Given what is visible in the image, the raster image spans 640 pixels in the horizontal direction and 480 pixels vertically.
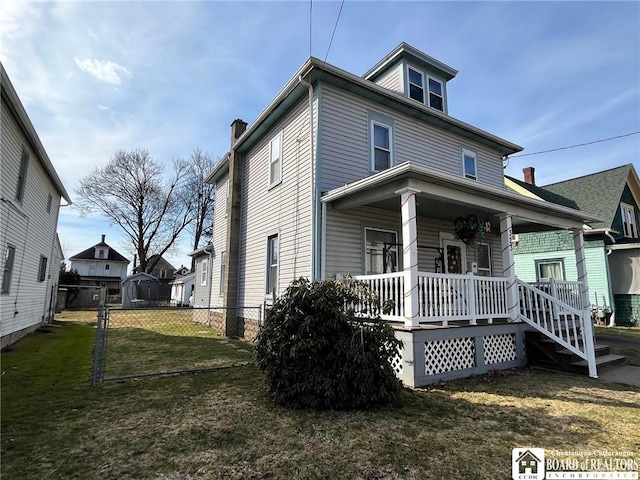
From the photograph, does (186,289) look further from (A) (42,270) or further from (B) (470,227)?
(B) (470,227)

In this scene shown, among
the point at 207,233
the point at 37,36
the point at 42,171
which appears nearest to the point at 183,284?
the point at 207,233

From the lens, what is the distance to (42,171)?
1172 cm

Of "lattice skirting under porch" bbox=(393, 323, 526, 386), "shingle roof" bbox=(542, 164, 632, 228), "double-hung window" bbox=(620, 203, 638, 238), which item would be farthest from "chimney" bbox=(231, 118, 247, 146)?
"double-hung window" bbox=(620, 203, 638, 238)

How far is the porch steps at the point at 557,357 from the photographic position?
698 centimetres

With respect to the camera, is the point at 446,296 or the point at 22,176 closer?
the point at 446,296

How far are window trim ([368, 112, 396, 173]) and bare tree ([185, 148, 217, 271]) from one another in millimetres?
28944

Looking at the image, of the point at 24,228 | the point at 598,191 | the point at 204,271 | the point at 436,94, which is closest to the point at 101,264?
the point at 204,271

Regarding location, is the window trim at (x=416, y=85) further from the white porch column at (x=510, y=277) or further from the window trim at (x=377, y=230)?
the white porch column at (x=510, y=277)

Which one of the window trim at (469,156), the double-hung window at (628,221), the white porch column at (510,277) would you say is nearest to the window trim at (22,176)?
the white porch column at (510,277)

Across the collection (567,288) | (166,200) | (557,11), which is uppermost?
(166,200)

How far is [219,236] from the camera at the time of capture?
48.4 ft

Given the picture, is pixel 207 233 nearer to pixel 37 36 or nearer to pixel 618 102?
pixel 37 36

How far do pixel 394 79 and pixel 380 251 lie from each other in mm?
6176

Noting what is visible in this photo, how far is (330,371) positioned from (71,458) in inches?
114
